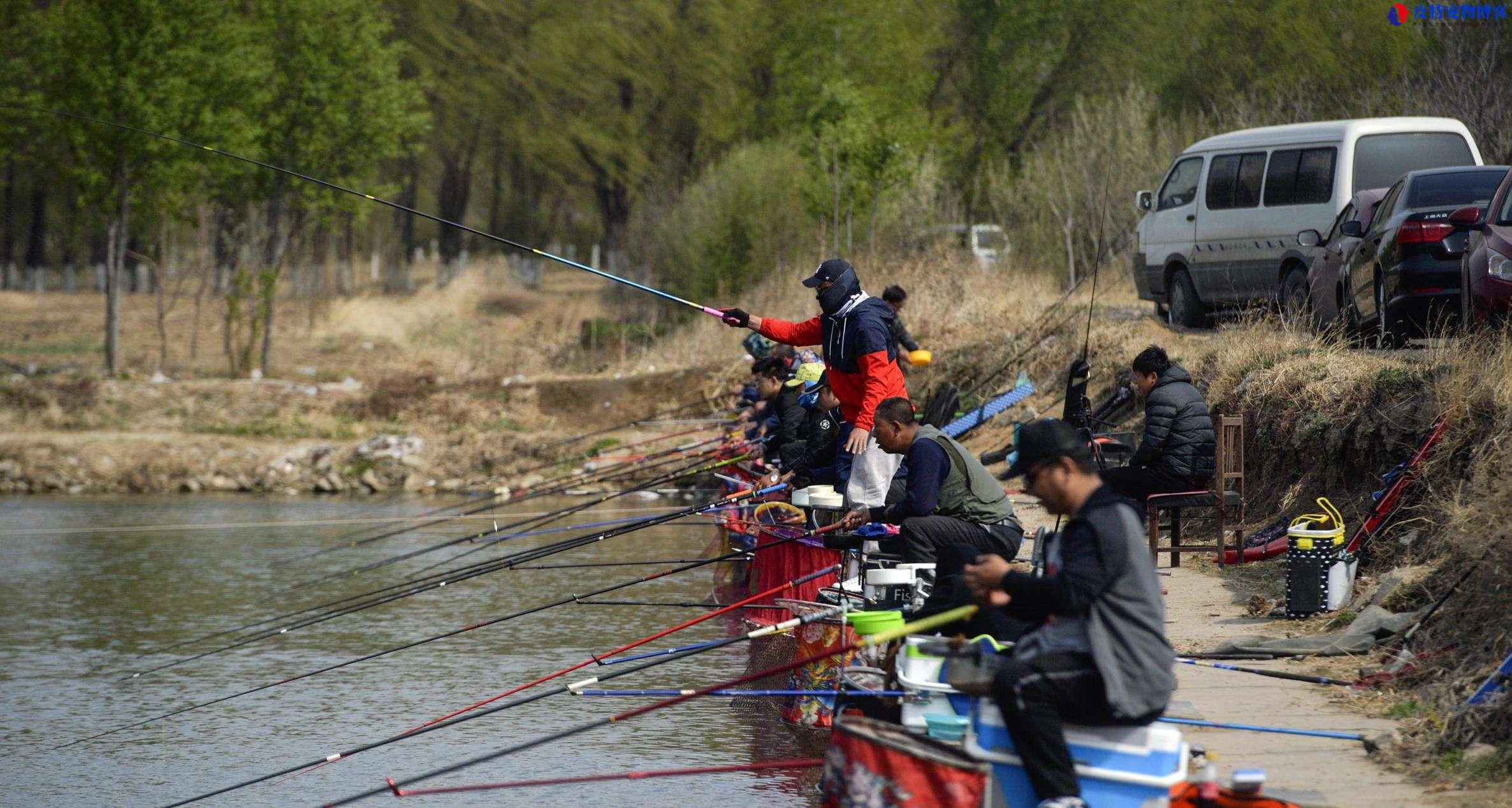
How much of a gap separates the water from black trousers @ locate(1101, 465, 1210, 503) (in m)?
2.70

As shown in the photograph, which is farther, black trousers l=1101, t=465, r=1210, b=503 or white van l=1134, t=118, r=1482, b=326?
white van l=1134, t=118, r=1482, b=326

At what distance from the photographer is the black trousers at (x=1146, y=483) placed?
9.81 meters

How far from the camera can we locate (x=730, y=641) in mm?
6422

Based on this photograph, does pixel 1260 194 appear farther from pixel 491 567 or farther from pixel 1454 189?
pixel 491 567

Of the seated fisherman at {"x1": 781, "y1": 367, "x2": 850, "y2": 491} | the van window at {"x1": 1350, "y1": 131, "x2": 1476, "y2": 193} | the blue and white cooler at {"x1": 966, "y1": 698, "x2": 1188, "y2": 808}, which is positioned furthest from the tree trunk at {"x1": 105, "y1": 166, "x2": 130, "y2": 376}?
the blue and white cooler at {"x1": 966, "y1": 698, "x2": 1188, "y2": 808}

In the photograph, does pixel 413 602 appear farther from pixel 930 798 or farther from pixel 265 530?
pixel 930 798

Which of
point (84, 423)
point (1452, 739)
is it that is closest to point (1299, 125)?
point (1452, 739)

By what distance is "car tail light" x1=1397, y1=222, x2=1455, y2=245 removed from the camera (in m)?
11.0

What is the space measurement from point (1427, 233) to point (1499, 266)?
3.47 feet

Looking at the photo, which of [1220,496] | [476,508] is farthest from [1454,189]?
[476,508]

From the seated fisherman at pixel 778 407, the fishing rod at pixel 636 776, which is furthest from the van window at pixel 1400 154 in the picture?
the fishing rod at pixel 636 776

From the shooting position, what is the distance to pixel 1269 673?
725 centimetres

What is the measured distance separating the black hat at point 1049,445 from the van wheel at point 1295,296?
886cm

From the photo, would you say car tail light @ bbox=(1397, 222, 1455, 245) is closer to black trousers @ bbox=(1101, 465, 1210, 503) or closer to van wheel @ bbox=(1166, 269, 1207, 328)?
black trousers @ bbox=(1101, 465, 1210, 503)
